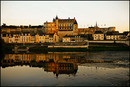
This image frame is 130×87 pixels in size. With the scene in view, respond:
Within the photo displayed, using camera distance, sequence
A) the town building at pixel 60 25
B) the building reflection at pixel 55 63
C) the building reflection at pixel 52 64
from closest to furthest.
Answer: the building reflection at pixel 52 64
the building reflection at pixel 55 63
the town building at pixel 60 25

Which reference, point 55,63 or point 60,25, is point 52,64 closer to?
point 55,63

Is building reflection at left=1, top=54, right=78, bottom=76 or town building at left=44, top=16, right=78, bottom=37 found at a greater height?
town building at left=44, top=16, right=78, bottom=37

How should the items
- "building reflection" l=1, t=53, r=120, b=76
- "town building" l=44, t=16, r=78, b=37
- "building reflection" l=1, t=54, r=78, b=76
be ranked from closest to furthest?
"building reflection" l=1, t=54, r=78, b=76 → "building reflection" l=1, t=53, r=120, b=76 → "town building" l=44, t=16, r=78, b=37

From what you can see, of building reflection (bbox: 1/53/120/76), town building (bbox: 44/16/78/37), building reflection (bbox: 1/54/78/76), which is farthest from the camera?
town building (bbox: 44/16/78/37)

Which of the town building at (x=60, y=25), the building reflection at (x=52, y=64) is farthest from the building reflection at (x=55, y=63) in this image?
the town building at (x=60, y=25)

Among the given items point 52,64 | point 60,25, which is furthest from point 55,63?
point 60,25

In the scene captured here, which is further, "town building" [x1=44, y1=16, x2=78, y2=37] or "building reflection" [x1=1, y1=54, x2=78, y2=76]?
"town building" [x1=44, y1=16, x2=78, y2=37]

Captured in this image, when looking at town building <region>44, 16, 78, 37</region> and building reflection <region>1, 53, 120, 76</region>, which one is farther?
town building <region>44, 16, 78, 37</region>

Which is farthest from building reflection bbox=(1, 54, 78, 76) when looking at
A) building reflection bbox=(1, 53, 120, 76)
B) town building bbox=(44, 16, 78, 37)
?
town building bbox=(44, 16, 78, 37)

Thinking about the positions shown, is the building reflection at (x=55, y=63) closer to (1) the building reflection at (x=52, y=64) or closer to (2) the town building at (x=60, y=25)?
(1) the building reflection at (x=52, y=64)

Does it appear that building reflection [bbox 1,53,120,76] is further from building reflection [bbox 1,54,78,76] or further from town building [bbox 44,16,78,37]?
town building [bbox 44,16,78,37]

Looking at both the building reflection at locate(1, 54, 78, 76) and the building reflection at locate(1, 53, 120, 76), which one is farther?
the building reflection at locate(1, 53, 120, 76)

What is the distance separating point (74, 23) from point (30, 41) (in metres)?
29.8

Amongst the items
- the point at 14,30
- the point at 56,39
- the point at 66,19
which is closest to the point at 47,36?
the point at 56,39
